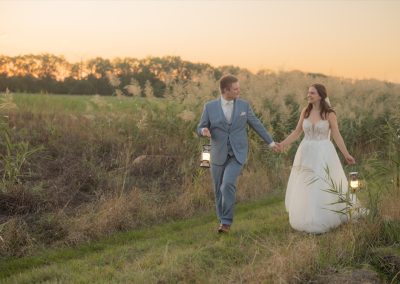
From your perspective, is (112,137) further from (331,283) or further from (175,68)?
(331,283)

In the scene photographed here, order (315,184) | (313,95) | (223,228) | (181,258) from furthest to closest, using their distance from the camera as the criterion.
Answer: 1. (313,95)
2. (315,184)
3. (223,228)
4. (181,258)

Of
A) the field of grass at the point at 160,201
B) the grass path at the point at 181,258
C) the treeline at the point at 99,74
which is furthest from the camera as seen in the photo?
the treeline at the point at 99,74

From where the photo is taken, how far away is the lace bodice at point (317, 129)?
24.2 feet

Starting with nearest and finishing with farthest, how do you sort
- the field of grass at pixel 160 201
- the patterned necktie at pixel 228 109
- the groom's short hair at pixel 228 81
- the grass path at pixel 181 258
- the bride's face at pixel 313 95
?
1. the grass path at pixel 181 258
2. the field of grass at pixel 160 201
3. the groom's short hair at pixel 228 81
4. the patterned necktie at pixel 228 109
5. the bride's face at pixel 313 95

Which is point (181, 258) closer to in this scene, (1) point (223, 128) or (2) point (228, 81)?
(1) point (223, 128)

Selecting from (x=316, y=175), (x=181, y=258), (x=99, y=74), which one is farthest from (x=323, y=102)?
(x=99, y=74)

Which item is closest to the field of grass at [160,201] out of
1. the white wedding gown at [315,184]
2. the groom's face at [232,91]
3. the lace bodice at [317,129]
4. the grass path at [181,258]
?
the grass path at [181,258]

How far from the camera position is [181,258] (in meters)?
5.77

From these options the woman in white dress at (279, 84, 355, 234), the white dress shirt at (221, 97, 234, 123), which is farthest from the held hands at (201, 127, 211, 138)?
the woman in white dress at (279, 84, 355, 234)

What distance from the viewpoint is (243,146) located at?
7008 mm

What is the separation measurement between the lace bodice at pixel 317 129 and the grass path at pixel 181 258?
4.38ft

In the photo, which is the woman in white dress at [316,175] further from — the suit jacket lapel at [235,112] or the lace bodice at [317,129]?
the suit jacket lapel at [235,112]

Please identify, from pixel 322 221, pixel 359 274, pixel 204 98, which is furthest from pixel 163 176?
pixel 359 274

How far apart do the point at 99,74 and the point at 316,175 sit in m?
13.4
